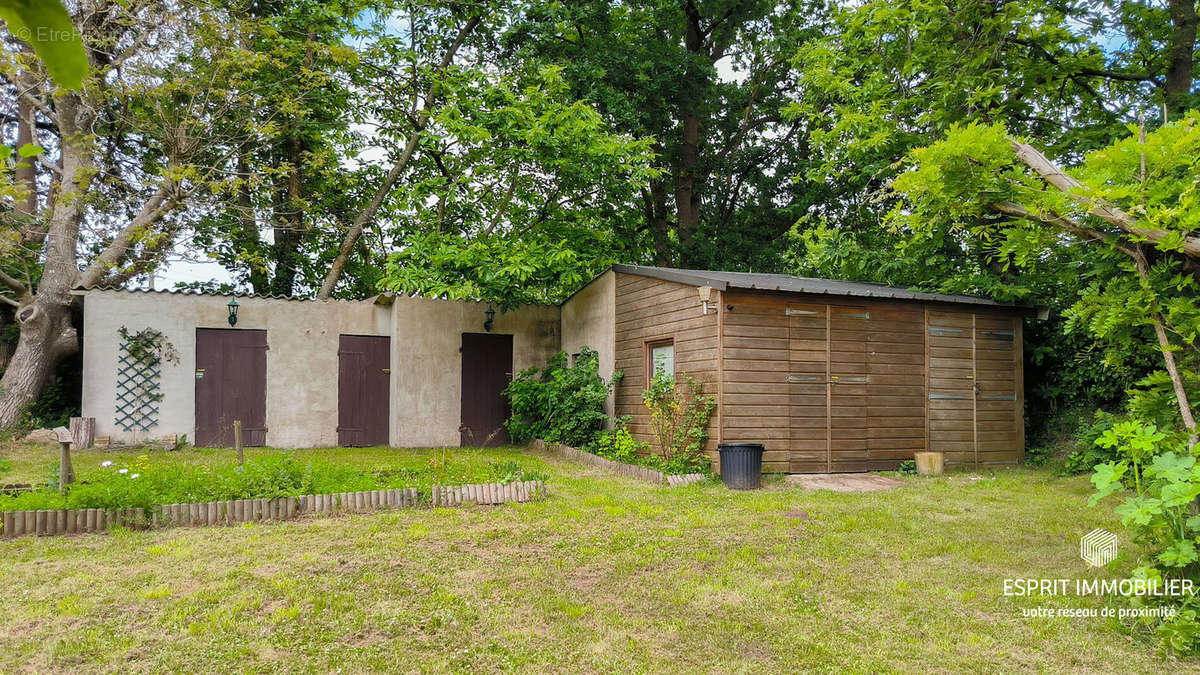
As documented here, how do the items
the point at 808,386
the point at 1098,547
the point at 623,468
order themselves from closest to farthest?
the point at 1098,547 → the point at 623,468 → the point at 808,386

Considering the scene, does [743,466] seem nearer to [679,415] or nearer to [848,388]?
[679,415]

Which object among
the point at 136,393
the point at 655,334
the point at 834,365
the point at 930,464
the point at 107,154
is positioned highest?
the point at 107,154

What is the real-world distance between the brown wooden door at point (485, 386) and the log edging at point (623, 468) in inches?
64.2

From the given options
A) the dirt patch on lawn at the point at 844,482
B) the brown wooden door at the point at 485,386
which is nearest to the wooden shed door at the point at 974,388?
the dirt patch on lawn at the point at 844,482

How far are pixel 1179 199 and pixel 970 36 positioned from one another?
29.8 ft

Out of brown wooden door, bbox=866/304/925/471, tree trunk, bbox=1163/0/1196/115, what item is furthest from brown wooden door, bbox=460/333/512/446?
tree trunk, bbox=1163/0/1196/115

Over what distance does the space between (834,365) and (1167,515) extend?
18.2 feet

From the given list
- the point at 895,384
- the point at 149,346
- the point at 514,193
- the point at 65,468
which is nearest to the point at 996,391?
the point at 895,384

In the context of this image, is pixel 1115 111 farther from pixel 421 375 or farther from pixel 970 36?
pixel 421 375

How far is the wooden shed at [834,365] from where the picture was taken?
8367 millimetres

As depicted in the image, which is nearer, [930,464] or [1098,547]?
[1098,547]

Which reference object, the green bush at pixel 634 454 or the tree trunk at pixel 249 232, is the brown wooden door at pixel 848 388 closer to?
the green bush at pixel 634 454

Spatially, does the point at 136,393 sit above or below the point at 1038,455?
above

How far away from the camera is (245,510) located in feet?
18.4
